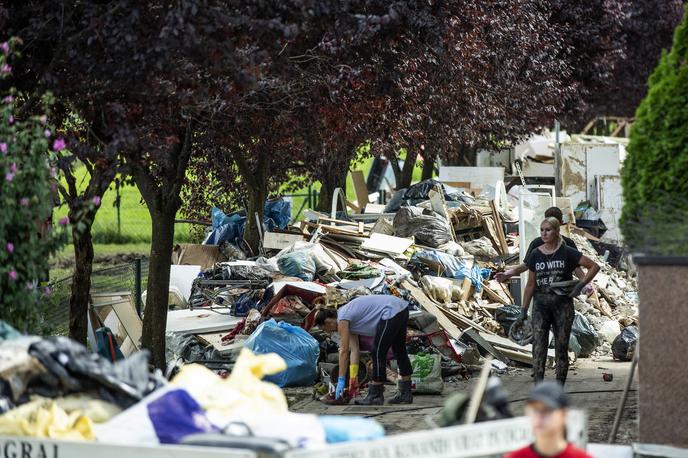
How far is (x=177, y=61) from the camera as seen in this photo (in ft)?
30.8

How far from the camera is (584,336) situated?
47.4ft

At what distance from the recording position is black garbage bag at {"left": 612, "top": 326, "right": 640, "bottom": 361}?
14.2 metres

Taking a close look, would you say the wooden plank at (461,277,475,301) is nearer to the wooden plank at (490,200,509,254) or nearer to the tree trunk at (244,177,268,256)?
the wooden plank at (490,200,509,254)

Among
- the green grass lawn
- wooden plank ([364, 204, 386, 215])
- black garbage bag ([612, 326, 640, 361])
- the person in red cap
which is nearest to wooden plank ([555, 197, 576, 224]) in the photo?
wooden plank ([364, 204, 386, 215])

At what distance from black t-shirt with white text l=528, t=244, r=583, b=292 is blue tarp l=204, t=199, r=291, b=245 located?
834 cm

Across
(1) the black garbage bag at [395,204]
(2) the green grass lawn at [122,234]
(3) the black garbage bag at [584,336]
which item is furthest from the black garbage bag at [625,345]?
(2) the green grass lawn at [122,234]

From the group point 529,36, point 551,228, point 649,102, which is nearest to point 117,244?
point 529,36

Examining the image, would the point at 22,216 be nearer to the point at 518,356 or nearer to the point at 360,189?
the point at 518,356

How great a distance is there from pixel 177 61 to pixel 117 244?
2322 cm

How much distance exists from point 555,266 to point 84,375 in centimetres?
573

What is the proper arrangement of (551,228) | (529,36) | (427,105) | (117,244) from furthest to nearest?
(117,244), (529,36), (427,105), (551,228)

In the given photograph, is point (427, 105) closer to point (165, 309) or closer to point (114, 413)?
point (165, 309)

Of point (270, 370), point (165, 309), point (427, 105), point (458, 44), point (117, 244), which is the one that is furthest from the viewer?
point (117, 244)

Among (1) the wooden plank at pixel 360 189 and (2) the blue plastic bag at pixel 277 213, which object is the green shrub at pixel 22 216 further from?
(1) the wooden plank at pixel 360 189
